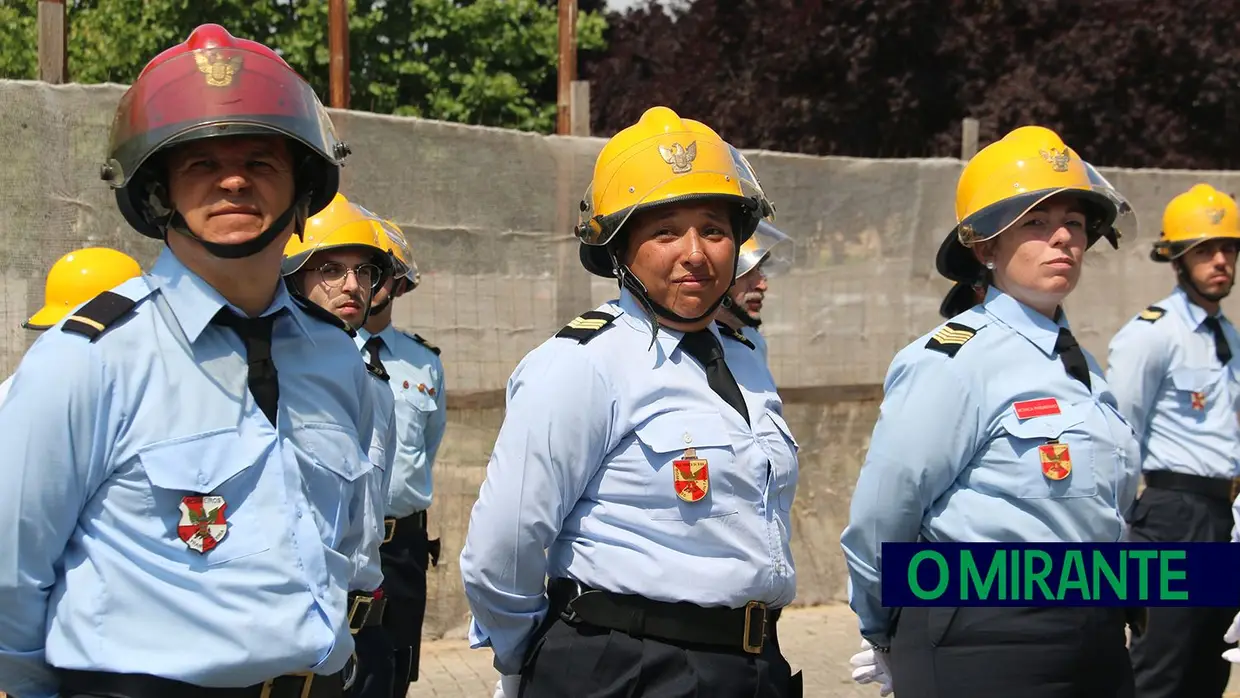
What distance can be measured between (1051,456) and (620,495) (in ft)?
4.30

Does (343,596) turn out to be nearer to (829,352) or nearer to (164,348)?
(164,348)

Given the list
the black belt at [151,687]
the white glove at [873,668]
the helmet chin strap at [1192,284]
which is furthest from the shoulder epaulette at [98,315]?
the helmet chin strap at [1192,284]

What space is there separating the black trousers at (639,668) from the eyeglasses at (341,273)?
236 centimetres

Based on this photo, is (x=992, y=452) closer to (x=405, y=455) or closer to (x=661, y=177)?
(x=661, y=177)

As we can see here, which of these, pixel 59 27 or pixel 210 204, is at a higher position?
pixel 59 27

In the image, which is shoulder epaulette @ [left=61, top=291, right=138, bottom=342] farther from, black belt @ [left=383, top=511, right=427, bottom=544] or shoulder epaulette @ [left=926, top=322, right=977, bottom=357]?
black belt @ [left=383, top=511, right=427, bottom=544]

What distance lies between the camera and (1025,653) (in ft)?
11.8

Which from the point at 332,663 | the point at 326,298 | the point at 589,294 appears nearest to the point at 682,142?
the point at 332,663

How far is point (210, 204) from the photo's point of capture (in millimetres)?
2549

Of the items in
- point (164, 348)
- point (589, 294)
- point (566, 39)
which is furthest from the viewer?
point (566, 39)

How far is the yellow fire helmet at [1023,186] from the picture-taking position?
4.04 metres

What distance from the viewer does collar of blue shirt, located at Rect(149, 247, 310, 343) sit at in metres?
2.52

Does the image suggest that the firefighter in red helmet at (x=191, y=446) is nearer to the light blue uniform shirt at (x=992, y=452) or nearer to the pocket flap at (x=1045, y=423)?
the light blue uniform shirt at (x=992, y=452)

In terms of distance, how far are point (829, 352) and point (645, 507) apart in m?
5.79
